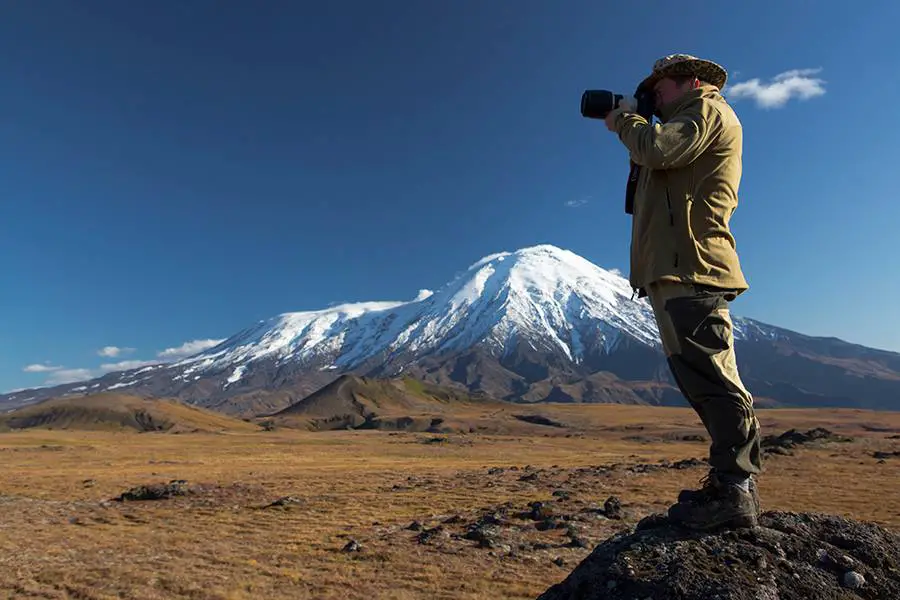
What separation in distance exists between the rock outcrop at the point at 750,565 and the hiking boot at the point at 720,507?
8cm

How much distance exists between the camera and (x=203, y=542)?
38.5 ft

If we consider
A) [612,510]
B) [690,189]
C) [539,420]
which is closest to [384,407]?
[539,420]

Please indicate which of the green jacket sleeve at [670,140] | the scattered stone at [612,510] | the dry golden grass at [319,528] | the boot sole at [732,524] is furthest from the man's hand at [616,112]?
the scattered stone at [612,510]

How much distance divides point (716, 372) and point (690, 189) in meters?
1.07

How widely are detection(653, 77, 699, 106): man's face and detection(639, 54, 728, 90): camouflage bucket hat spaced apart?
0.12 ft

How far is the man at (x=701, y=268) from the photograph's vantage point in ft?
9.85

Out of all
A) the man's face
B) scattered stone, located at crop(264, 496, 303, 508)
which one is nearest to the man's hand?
the man's face

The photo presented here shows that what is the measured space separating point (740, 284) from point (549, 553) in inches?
337

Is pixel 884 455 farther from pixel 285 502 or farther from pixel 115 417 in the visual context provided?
pixel 115 417

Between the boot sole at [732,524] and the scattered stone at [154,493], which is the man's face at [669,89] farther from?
the scattered stone at [154,493]

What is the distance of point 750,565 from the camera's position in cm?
301

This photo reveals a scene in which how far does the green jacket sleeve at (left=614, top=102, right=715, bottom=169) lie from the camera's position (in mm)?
2953

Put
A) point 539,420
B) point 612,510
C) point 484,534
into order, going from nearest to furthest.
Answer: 1. point 484,534
2. point 612,510
3. point 539,420

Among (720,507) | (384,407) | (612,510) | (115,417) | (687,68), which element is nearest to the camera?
(720,507)
